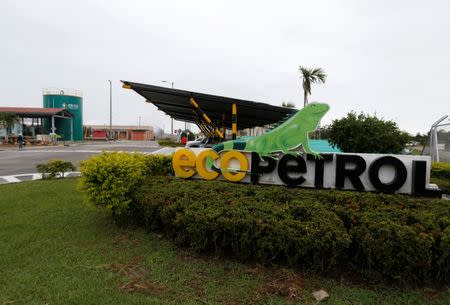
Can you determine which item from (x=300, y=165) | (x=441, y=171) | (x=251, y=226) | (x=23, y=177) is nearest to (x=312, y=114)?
(x=300, y=165)

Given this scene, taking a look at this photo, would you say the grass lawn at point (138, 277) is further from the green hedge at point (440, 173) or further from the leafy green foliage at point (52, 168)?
the leafy green foliage at point (52, 168)

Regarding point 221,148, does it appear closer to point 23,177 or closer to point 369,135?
point 369,135

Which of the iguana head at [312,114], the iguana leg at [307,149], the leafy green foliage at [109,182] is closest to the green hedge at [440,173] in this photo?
the iguana leg at [307,149]

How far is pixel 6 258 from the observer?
3834mm

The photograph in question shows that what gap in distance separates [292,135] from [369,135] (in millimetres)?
5764

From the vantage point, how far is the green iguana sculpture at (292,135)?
6.04 meters

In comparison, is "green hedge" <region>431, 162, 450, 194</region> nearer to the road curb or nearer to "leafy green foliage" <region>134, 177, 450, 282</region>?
"leafy green foliage" <region>134, 177, 450, 282</region>

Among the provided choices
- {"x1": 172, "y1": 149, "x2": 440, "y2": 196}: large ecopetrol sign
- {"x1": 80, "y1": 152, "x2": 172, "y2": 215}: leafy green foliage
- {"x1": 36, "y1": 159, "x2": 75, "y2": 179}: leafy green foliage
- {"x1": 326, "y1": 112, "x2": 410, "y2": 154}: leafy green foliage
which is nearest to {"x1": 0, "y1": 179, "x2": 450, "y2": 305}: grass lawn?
{"x1": 80, "y1": 152, "x2": 172, "y2": 215}: leafy green foliage

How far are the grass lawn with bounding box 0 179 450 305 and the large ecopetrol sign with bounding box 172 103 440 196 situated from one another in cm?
237

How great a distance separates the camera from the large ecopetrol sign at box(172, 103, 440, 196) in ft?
18.3

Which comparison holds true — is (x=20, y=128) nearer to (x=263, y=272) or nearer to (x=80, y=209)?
(x=80, y=209)

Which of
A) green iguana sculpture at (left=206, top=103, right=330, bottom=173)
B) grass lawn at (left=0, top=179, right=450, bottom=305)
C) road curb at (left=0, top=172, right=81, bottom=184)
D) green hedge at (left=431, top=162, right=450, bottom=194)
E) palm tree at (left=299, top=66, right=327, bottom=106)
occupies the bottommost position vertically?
grass lawn at (left=0, top=179, right=450, bottom=305)

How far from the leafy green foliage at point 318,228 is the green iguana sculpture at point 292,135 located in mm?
1597

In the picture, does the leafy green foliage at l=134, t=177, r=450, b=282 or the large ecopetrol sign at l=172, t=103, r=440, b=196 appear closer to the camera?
the leafy green foliage at l=134, t=177, r=450, b=282
